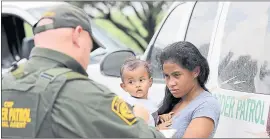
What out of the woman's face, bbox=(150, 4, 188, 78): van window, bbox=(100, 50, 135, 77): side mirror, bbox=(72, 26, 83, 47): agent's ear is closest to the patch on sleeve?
bbox=(72, 26, 83, 47): agent's ear

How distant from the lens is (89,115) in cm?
175

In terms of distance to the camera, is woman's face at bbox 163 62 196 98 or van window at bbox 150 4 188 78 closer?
woman's face at bbox 163 62 196 98

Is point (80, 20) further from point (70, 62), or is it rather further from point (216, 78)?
point (216, 78)

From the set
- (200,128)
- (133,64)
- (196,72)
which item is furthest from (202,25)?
(200,128)

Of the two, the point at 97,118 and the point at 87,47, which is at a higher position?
the point at 87,47

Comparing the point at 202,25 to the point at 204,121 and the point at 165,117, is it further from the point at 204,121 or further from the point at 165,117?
the point at 204,121

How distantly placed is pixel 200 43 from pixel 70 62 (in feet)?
4.36

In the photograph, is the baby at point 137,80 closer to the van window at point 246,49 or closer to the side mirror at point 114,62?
the side mirror at point 114,62

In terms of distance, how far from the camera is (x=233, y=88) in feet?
9.07

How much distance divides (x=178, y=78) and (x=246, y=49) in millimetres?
520

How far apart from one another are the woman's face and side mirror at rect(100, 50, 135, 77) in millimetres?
497

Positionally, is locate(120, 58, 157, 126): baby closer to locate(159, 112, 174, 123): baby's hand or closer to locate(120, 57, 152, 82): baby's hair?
locate(120, 57, 152, 82): baby's hair

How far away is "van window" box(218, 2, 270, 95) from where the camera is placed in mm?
2643

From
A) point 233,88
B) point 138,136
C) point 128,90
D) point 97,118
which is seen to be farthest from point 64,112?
point 233,88
